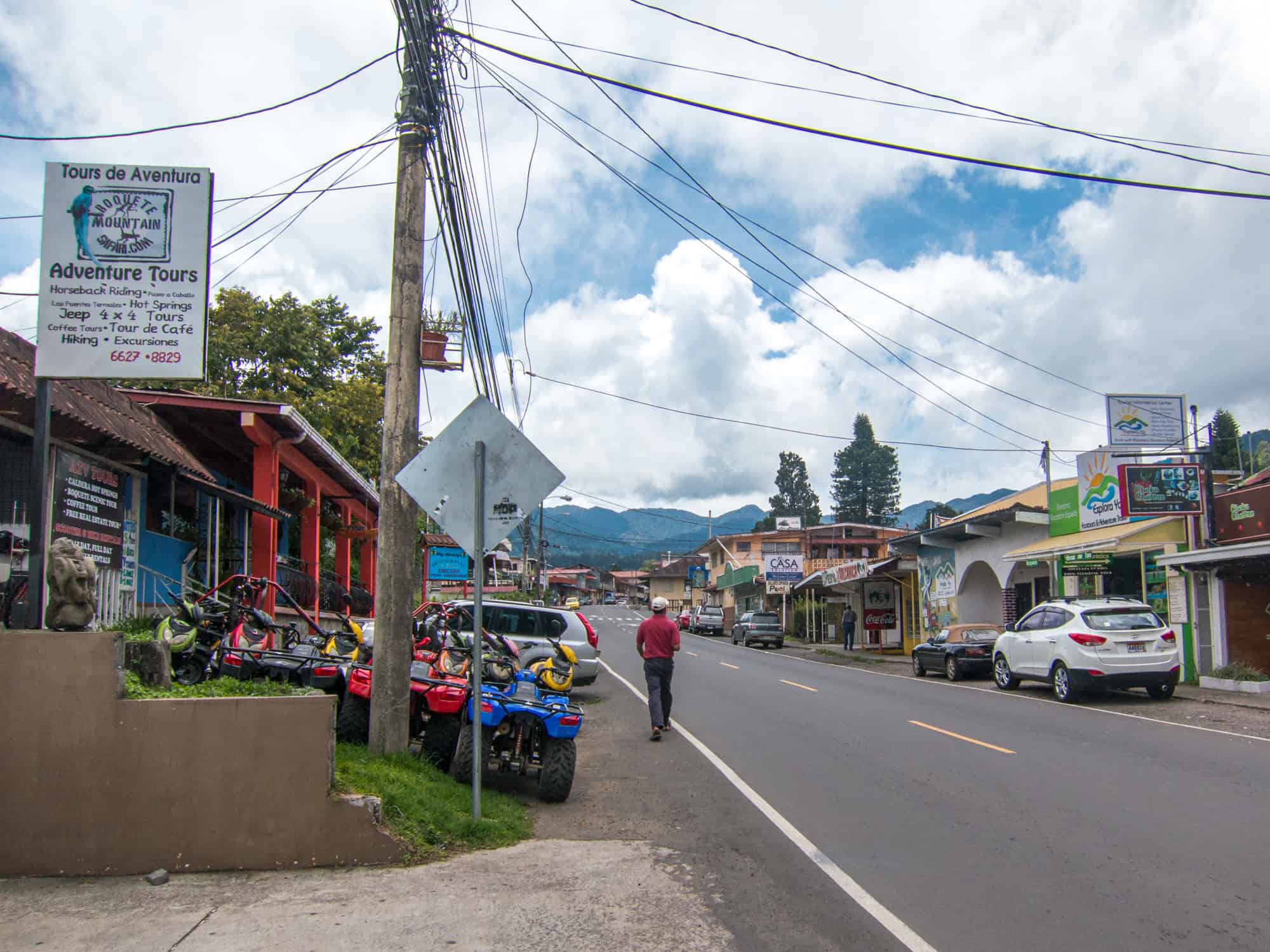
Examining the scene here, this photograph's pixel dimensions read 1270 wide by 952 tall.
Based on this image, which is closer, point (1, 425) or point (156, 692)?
point (156, 692)

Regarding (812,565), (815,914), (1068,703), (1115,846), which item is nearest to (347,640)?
(815,914)

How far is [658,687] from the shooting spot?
485 inches

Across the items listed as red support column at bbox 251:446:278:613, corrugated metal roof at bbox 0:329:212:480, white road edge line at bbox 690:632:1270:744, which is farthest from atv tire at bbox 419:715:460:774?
white road edge line at bbox 690:632:1270:744

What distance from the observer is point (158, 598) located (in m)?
13.0

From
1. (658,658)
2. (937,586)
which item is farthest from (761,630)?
(658,658)

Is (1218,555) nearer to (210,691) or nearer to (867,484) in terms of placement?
(210,691)

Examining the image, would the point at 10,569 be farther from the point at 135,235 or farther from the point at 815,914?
the point at 815,914

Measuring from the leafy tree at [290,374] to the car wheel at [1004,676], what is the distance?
16.3 metres

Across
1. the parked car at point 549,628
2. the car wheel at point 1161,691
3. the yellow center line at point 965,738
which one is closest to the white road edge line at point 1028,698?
the car wheel at point 1161,691

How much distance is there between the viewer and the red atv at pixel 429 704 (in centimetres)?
853

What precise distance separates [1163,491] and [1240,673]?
12.7 ft

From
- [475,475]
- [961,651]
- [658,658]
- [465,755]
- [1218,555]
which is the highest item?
[475,475]

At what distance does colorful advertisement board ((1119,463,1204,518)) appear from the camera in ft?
65.1

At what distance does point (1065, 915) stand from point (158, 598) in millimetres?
11589
